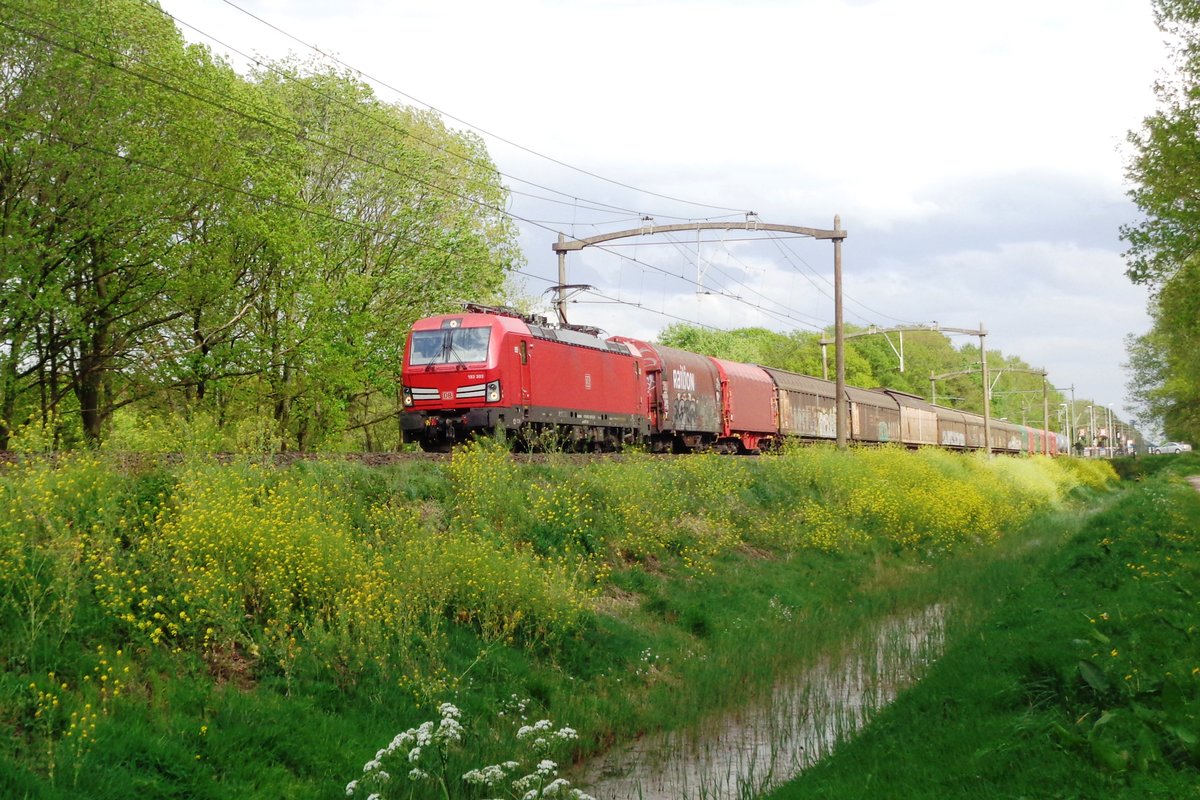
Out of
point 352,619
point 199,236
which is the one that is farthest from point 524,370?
point 352,619

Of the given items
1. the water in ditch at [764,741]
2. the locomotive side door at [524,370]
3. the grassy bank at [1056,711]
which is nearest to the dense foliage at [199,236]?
the locomotive side door at [524,370]

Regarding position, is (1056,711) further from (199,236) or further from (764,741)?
(199,236)

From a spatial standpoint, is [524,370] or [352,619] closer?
[352,619]

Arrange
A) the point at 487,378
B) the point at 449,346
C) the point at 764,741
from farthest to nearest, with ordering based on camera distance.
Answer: the point at 449,346 < the point at 487,378 < the point at 764,741

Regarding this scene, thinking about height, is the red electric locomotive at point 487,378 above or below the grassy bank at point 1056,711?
above

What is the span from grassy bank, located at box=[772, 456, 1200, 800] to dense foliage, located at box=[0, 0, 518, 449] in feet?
28.7

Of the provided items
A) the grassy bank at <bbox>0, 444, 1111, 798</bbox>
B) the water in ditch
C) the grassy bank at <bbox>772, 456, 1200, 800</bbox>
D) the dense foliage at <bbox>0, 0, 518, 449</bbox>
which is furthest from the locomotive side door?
the grassy bank at <bbox>772, 456, 1200, 800</bbox>

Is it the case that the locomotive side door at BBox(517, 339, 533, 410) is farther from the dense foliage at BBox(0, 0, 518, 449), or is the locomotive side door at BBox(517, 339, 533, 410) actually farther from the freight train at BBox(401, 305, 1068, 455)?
the dense foliage at BBox(0, 0, 518, 449)

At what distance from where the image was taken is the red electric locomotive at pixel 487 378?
800 inches

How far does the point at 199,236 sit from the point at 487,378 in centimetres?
936

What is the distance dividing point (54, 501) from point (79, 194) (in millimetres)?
12942

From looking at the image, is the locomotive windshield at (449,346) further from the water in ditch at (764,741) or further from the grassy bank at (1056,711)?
the grassy bank at (1056,711)

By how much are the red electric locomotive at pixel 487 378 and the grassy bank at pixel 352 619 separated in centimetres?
281

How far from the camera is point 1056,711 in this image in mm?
8094
